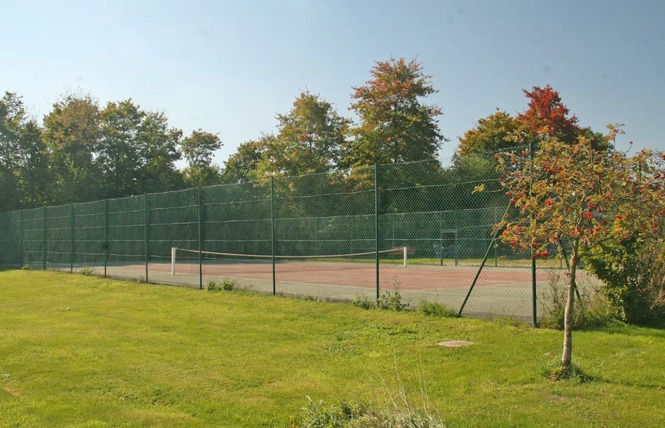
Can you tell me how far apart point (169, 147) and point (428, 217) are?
37870mm

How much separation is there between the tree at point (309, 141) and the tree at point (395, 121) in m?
2.66

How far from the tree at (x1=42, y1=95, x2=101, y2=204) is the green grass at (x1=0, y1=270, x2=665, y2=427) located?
35.3 metres

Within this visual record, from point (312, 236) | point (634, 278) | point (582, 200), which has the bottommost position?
point (634, 278)

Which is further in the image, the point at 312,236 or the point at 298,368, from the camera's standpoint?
the point at 312,236

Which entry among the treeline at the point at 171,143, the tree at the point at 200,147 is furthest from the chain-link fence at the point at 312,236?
the tree at the point at 200,147

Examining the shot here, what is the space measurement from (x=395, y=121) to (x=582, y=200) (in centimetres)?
3577

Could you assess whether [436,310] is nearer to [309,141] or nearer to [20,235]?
[20,235]

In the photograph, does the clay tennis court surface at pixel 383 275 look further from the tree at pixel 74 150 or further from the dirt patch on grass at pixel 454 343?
the tree at pixel 74 150

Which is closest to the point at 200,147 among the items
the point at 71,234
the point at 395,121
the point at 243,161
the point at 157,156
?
the point at 243,161

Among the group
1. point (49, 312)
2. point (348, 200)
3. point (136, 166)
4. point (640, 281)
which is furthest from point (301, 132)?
point (640, 281)

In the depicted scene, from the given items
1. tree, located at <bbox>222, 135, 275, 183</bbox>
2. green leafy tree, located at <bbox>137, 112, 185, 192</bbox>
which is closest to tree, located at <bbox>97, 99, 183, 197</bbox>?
green leafy tree, located at <bbox>137, 112, 185, 192</bbox>

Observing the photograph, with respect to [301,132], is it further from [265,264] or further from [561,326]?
[561,326]

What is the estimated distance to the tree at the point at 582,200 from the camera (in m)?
6.08

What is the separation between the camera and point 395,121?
4141 centimetres
